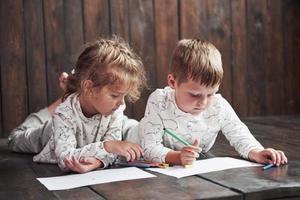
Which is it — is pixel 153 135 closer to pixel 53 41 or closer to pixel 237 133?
pixel 237 133

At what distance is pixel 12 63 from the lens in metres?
2.66

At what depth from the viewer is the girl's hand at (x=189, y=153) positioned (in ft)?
4.99

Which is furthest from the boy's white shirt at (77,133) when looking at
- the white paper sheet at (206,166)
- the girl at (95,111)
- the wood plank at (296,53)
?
the wood plank at (296,53)

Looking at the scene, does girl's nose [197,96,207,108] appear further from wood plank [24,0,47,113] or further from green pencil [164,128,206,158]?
wood plank [24,0,47,113]

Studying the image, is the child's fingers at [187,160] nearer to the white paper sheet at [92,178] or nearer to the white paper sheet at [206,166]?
the white paper sheet at [206,166]

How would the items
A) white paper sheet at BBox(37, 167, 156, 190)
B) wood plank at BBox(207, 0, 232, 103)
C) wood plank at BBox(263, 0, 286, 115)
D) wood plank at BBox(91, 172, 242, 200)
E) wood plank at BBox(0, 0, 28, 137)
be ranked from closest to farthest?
1. wood plank at BBox(91, 172, 242, 200)
2. white paper sheet at BBox(37, 167, 156, 190)
3. wood plank at BBox(0, 0, 28, 137)
4. wood plank at BBox(207, 0, 232, 103)
5. wood plank at BBox(263, 0, 286, 115)

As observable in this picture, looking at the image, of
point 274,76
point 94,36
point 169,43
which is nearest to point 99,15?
point 94,36

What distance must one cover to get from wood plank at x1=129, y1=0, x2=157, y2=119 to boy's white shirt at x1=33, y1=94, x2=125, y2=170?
3.61 ft

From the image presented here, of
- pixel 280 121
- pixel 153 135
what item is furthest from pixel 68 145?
pixel 280 121

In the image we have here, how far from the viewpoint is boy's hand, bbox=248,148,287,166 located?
5.18 ft

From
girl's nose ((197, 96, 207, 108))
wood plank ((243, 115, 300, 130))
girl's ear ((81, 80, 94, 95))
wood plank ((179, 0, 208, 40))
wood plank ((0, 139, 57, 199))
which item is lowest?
wood plank ((243, 115, 300, 130))

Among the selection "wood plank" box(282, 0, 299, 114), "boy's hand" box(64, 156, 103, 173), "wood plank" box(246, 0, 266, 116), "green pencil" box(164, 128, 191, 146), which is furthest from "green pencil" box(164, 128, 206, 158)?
"wood plank" box(282, 0, 299, 114)

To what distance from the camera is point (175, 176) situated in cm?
147

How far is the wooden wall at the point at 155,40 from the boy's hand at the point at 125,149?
119 centimetres
